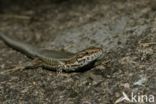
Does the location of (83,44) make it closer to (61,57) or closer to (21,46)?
(61,57)

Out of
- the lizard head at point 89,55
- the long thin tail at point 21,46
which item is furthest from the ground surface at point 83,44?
the lizard head at point 89,55

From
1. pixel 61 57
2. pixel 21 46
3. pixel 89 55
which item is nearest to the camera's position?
pixel 89 55

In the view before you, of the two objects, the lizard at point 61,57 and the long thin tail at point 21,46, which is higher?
the long thin tail at point 21,46

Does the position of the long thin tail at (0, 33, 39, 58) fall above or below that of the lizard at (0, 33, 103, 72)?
above

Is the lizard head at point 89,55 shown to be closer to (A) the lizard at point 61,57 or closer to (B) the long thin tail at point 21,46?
(A) the lizard at point 61,57

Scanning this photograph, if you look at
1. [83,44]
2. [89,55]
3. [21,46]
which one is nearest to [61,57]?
[89,55]

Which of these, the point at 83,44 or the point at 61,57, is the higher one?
the point at 83,44

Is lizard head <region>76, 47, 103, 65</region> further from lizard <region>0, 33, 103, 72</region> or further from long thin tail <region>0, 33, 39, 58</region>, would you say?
long thin tail <region>0, 33, 39, 58</region>

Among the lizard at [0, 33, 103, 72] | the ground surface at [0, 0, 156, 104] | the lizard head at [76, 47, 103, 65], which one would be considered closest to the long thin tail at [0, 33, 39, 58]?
the lizard at [0, 33, 103, 72]
